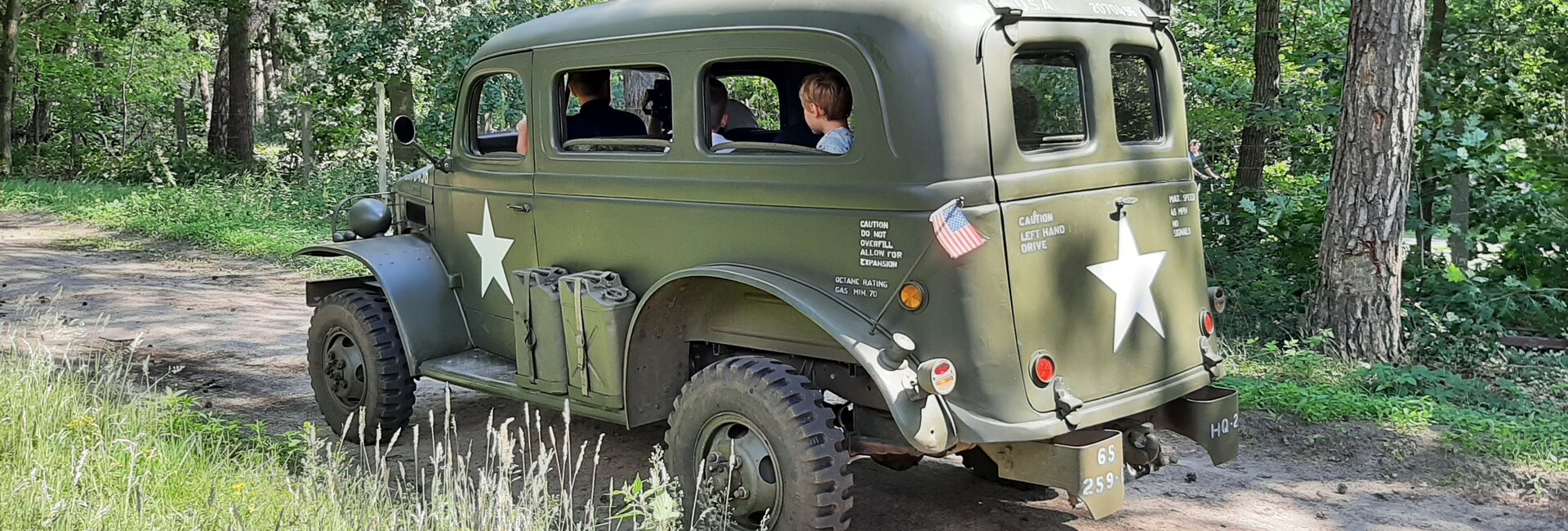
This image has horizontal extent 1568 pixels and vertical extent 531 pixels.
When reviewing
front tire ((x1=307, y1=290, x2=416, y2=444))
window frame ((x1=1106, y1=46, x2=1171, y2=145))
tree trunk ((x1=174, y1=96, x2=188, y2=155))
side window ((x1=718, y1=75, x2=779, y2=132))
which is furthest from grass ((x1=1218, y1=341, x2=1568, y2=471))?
tree trunk ((x1=174, y1=96, x2=188, y2=155))

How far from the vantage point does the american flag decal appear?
3953mm

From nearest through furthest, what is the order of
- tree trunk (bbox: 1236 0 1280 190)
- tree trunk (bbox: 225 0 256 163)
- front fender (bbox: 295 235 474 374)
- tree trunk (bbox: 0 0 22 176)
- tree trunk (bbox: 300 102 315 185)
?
front fender (bbox: 295 235 474 374)
tree trunk (bbox: 1236 0 1280 190)
tree trunk (bbox: 300 102 315 185)
tree trunk (bbox: 0 0 22 176)
tree trunk (bbox: 225 0 256 163)

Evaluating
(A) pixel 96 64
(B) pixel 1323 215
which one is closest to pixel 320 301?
(B) pixel 1323 215

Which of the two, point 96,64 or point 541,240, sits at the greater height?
point 96,64

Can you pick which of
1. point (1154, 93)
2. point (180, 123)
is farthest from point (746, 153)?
point (180, 123)

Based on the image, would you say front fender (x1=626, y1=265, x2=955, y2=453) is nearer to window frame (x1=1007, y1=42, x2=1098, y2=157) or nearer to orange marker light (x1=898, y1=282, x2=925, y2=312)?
orange marker light (x1=898, y1=282, x2=925, y2=312)

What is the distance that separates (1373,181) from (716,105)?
449cm

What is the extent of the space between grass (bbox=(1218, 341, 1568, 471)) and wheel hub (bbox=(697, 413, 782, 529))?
3.23m

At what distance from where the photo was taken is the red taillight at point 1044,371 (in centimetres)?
417

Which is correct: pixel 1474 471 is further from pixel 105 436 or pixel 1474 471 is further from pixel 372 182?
pixel 372 182

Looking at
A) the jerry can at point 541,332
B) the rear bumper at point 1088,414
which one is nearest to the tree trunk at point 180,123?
the jerry can at point 541,332

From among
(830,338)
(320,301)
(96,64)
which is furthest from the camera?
(96,64)

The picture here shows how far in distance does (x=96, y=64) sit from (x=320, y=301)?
64.3 ft

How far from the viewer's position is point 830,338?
14.8ft
